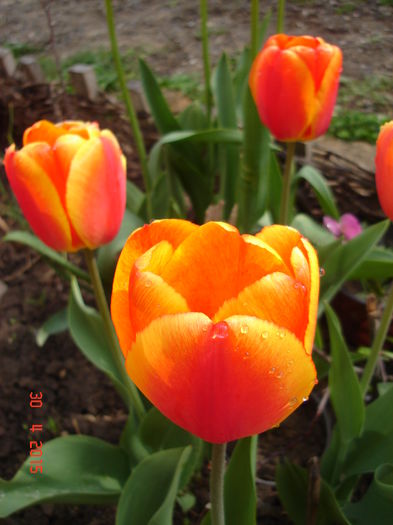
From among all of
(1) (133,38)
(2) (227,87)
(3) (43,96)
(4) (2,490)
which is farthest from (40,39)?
(4) (2,490)

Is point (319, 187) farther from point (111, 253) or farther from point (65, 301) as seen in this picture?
point (65, 301)

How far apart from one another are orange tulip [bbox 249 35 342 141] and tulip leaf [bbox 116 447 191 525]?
1.67ft

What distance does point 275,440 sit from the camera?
1175 mm

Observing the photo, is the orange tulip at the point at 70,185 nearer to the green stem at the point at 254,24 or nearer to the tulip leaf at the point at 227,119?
the green stem at the point at 254,24

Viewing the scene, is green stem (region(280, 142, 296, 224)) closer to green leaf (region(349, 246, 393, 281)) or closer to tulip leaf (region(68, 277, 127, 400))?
green leaf (region(349, 246, 393, 281))

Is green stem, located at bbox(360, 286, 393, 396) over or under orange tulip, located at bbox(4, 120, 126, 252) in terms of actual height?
under

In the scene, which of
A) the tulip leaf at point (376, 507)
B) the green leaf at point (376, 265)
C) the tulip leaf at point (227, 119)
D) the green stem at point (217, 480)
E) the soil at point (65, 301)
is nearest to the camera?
the green stem at point (217, 480)

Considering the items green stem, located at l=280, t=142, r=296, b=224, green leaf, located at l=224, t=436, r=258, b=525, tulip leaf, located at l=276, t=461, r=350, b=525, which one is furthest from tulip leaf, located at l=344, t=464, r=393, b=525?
green stem, located at l=280, t=142, r=296, b=224

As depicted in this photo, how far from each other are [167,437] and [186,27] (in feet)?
7.81

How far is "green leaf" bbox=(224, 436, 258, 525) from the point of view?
665 mm

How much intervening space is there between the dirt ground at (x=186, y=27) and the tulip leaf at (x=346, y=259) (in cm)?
81

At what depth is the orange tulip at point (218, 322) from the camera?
0.38m

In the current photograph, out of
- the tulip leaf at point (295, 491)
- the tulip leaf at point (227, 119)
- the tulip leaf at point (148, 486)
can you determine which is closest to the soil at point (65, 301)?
the tulip leaf at point (295, 491)

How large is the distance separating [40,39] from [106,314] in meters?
2.61
